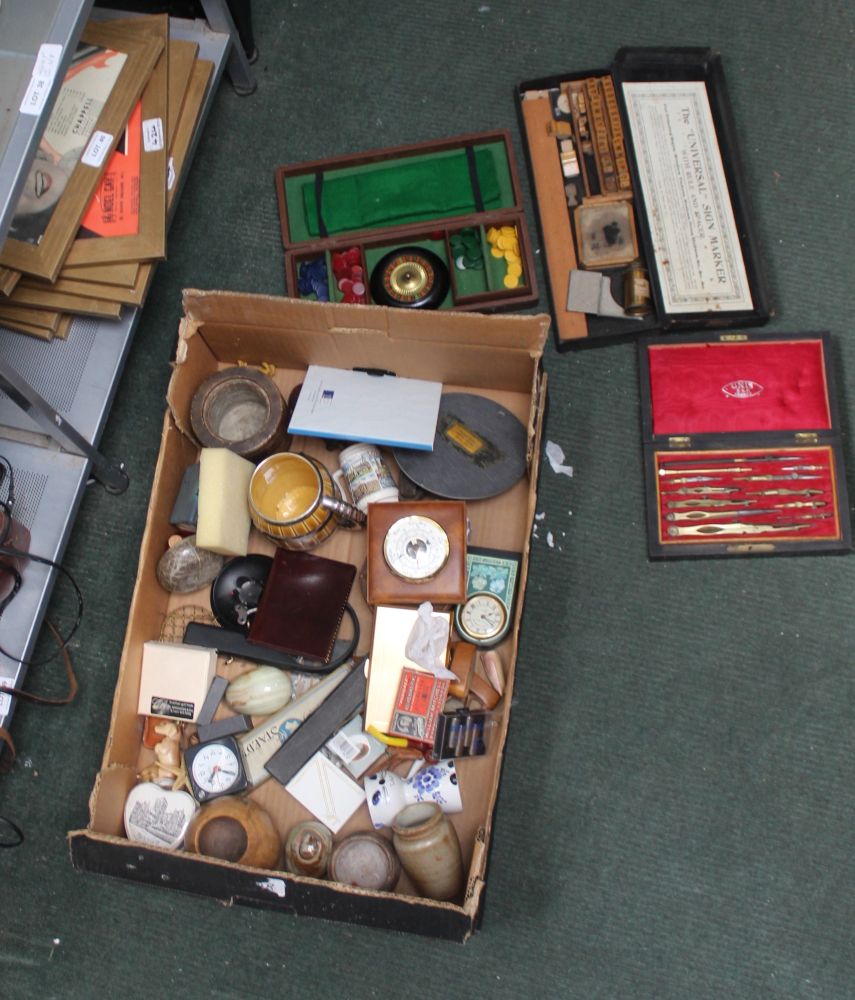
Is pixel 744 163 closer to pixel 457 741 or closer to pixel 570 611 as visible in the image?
pixel 570 611

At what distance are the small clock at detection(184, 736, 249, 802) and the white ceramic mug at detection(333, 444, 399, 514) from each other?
0.45m

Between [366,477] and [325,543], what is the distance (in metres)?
0.15

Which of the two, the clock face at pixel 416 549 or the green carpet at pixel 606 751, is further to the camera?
the green carpet at pixel 606 751

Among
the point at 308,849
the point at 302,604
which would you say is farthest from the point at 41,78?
the point at 308,849

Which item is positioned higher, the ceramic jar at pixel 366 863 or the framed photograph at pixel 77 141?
the framed photograph at pixel 77 141

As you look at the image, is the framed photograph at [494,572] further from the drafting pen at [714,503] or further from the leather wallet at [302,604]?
the drafting pen at [714,503]

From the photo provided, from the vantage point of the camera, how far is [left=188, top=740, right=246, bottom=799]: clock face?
1.40 meters

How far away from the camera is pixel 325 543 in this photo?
1514 mm

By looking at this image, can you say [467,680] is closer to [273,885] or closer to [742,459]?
[273,885]

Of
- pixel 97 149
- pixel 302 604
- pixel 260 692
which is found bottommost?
pixel 260 692

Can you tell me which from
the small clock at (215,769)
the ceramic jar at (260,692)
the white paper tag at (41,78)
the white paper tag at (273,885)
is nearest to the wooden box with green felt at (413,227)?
the white paper tag at (41,78)

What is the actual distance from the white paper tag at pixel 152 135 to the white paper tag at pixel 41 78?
1.08 feet

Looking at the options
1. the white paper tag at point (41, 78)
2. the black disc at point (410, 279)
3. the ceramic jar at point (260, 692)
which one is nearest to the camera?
the white paper tag at point (41, 78)

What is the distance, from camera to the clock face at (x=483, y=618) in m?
1.45
